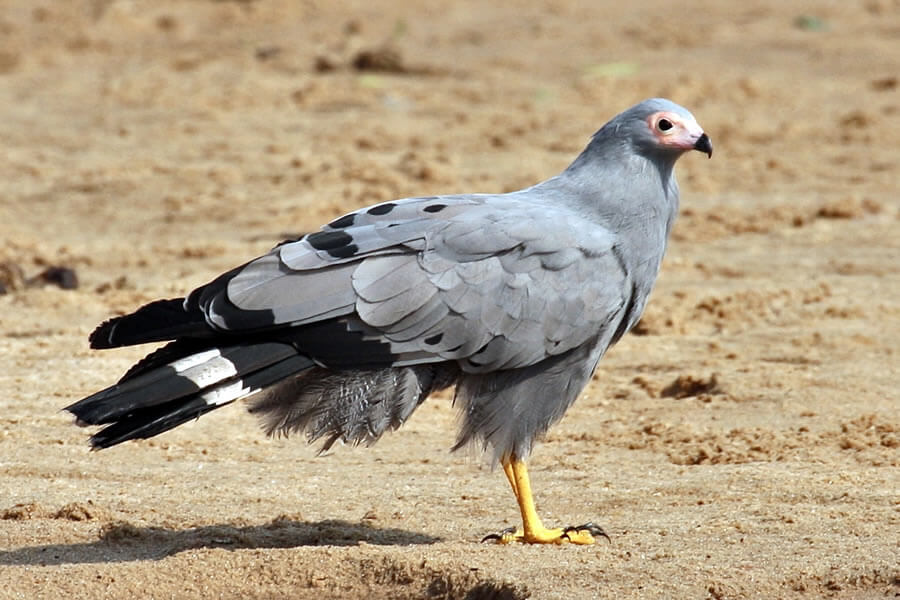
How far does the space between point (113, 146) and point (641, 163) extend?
6.59m

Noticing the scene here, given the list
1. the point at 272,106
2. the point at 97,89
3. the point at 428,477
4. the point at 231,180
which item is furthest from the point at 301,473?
the point at 97,89

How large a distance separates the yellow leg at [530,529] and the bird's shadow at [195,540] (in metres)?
0.29

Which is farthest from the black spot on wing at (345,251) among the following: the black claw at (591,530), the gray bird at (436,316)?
the black claw at (591,530)

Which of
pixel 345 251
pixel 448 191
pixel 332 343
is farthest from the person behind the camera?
pixel 448 191

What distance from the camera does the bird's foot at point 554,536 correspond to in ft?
16.4

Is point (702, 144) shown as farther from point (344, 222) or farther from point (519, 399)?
point (344, 222)

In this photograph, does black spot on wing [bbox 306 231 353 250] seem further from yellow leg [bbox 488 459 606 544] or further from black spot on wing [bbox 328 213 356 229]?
yellow leg [bbox 488 459 606 544]

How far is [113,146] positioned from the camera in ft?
36.3

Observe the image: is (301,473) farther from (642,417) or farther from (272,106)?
(272,106)

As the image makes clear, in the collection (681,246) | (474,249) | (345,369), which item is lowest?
(681,246)

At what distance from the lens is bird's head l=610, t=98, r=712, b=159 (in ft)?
17.3

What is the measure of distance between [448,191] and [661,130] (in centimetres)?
454

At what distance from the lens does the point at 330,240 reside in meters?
4.91

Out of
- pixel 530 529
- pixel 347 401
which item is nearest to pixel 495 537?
pixel 530 529
